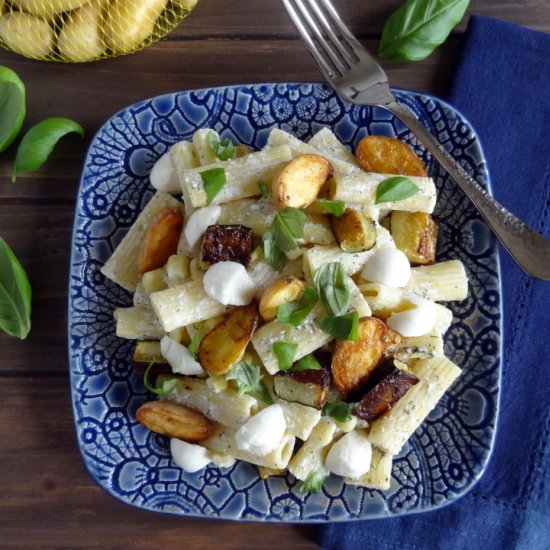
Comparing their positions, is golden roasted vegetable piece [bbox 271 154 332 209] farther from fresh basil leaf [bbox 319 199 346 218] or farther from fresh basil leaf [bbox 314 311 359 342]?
fresh basil leaf [bbox 314 311 359 342]

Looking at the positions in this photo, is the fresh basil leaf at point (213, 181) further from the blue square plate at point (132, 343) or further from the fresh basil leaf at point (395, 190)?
the fresh basil leaf at point (395, 190)

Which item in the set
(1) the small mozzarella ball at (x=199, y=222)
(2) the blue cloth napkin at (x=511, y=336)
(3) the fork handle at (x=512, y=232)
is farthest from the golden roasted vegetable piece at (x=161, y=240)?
(2) the blue cloth napkin at (x=511, y=336)

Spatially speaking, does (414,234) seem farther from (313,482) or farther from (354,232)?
(313,482)

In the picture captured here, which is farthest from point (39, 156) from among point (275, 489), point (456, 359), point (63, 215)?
point (456, 359)

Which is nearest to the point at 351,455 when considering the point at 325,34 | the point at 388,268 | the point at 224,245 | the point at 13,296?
the point at 388,268

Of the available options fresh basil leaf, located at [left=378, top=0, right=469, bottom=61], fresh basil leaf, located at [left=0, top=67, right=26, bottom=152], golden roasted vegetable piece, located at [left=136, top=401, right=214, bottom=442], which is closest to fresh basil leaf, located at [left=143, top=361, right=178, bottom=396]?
golden roasted vegetable piece, located at [left=136, top=401, right=214, bottom=442]
